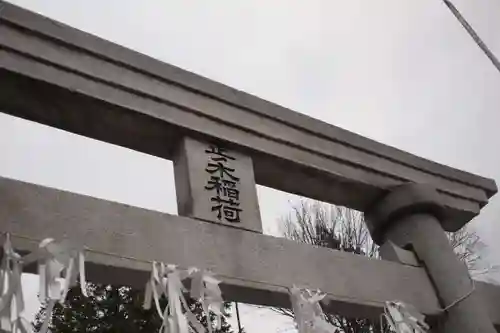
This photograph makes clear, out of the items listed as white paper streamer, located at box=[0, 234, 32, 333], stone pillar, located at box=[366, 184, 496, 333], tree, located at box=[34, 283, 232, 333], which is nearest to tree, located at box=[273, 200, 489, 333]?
tree, located at box=[34, 283, 232, 333]

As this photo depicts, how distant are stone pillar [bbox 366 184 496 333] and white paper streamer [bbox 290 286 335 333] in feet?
2.63

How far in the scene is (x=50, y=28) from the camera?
6.97 feet

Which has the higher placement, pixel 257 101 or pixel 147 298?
pixel 257 101

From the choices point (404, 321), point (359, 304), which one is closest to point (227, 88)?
point (359, 304)

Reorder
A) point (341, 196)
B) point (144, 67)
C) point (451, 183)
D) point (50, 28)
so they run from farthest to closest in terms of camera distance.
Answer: point (451, 183) < point (341, 196) < point (144, 67) < point (50, 28)

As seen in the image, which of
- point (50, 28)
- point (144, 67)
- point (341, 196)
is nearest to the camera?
point (50, 28)

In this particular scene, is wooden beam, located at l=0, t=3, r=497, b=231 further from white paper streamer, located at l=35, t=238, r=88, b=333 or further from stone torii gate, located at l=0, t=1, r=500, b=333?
white paper streamer, located at l=35, t=238, r=88, b=333

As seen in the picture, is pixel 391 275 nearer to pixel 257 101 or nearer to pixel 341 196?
pixel 341 196

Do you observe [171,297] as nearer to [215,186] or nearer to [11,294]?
[11,294]

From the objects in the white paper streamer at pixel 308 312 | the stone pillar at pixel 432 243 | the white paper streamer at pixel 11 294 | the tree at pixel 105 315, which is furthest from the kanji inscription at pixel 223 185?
the tree at pixel 105 315

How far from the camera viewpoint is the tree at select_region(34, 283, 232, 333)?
555cm

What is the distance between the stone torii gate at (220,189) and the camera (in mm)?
1858

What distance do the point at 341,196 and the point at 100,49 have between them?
1.37 metres

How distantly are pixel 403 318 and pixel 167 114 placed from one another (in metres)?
1.27
